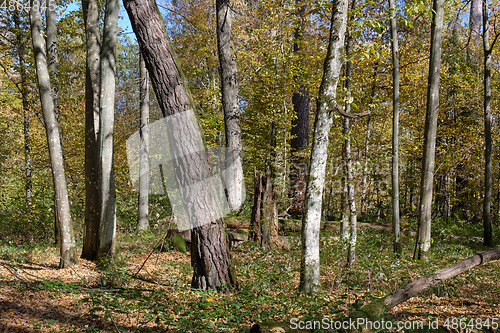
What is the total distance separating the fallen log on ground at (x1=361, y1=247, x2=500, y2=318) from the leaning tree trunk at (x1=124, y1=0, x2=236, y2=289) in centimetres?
231

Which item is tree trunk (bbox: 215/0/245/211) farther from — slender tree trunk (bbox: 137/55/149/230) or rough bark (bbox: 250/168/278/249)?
slender tree trunk (bbox: 137/55/149/230)

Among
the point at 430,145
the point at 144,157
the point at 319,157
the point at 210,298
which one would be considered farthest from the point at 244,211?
the point at 210,298

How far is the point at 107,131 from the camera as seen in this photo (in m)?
6.54

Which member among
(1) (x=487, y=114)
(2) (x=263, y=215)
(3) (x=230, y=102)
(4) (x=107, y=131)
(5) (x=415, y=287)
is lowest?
(5) (x=415, y=287)

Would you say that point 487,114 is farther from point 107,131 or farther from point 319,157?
point 107,131

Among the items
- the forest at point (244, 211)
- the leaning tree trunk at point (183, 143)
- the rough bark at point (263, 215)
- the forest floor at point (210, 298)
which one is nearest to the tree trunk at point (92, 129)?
the forest at point (244, 211)

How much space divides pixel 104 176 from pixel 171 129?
2.63 meters

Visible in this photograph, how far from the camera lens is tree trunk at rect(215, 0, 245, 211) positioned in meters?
9.81

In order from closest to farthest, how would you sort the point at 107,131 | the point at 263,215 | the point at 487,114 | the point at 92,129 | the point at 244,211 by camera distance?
the point at 107,131 < the point at 92,129 < the point at 263,215 < the point at 487,114 < the point at 244,211

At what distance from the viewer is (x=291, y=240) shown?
824cm

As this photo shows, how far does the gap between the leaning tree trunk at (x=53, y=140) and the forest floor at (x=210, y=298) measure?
18.6 inches

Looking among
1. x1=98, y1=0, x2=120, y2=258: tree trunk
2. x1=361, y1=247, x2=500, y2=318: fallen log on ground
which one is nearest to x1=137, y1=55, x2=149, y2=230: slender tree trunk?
x1=98, y1=0, x2=120, y2=258: tree trunk

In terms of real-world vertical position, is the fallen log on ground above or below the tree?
below

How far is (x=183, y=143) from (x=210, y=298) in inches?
89.0
